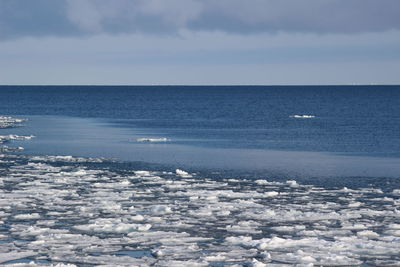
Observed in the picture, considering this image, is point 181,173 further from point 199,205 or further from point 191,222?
point 191,222

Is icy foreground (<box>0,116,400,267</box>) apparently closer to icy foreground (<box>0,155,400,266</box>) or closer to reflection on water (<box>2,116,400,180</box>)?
icy foreground (<box>0,155,400,266</box>)

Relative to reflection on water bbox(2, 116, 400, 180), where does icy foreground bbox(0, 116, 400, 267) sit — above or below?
below

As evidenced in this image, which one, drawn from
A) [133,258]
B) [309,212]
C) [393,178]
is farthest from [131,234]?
[393,178]

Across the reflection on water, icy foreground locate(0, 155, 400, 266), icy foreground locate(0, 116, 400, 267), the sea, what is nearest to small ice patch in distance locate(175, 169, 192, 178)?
the sea

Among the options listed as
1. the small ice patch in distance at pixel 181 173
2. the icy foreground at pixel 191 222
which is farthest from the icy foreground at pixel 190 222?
the small ice patch in distance at pixel 181 173

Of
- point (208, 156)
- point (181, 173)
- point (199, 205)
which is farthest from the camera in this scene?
point (208, 156)

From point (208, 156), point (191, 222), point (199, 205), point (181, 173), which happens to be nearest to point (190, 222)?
point (191, 222)

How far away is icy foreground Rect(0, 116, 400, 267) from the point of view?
12977mm

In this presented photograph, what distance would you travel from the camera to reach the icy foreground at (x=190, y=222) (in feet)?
42.6

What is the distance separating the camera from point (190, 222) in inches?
633

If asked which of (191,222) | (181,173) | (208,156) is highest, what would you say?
(208,156)

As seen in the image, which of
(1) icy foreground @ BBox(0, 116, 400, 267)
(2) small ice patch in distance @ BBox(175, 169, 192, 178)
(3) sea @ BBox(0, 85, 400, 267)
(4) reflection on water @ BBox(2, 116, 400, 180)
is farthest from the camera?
(4) reflection on water @ BBox(2, 116, 400, 180)

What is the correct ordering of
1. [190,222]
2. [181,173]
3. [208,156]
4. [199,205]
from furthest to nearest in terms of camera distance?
[208,156] < [181,173] < [199,205] < [190,222]

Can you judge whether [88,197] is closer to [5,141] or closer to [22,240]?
[22,240]
